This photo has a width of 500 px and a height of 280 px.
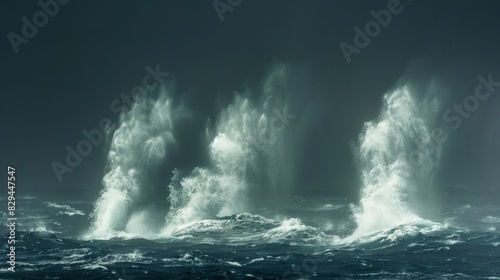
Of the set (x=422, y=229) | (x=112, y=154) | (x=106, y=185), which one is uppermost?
(x=112, y=154)

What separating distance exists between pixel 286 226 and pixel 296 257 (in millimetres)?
33381

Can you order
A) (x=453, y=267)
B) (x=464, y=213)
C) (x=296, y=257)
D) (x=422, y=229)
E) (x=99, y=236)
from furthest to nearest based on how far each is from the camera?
(x=464, y=213)
(x=99, y=236)
(x=422, y=229)
(x=296, y=257)
(x=453, y=267)

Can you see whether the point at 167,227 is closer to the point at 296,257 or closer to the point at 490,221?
the point at 296,257

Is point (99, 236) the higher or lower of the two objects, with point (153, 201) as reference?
lower

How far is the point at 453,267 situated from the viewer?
9319cm

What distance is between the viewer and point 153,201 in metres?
176

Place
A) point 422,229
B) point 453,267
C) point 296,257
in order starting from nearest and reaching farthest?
1. point 453,267
2. point 296,257
3. point 422,229

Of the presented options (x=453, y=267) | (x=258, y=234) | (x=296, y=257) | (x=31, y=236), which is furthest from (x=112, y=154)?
(x=453, y=267)

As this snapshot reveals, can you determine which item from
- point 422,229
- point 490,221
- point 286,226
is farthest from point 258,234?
point 490,221

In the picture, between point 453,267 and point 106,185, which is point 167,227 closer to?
point 106,185

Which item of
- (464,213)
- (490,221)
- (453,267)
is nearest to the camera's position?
(453,267)

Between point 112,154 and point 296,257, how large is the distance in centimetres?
7651

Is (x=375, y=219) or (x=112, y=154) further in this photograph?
(x=112, y=154)

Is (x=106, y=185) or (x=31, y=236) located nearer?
(x=31, y=236)
